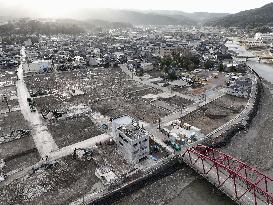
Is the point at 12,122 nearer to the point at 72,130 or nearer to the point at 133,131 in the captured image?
the point at 72,130

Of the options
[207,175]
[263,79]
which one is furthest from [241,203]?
[263,79]

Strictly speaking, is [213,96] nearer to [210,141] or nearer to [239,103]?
[239,103]

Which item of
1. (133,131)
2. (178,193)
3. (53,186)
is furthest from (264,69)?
(53,186)

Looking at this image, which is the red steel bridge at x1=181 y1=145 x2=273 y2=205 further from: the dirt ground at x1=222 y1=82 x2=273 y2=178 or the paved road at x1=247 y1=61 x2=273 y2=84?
the paved road at x1=247 y1=61 x2=273 y2=84

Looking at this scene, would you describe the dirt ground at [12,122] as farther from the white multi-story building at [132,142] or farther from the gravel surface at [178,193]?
the gravel surface at [178,193]

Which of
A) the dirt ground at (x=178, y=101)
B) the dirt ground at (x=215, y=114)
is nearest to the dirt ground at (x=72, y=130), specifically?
the dirt ground at (x=215, y=114)

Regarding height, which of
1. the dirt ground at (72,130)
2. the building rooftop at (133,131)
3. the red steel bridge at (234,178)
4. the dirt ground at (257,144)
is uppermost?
the building rooftop at (133,131)

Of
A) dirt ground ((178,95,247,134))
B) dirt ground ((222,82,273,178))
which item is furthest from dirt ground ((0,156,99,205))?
dirt ground ((222,82,273,178))
